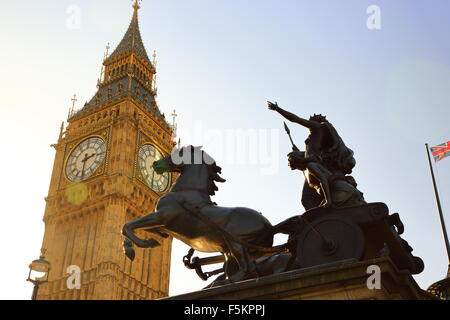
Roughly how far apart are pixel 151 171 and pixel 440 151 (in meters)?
33.5

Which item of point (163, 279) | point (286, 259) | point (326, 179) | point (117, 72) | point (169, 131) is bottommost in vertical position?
point (286, 259)

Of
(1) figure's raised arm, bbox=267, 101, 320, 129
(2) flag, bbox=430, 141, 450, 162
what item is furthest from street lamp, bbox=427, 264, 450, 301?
(1) figure's raised arm, bbox=267, 101, 320, 129

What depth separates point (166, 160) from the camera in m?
9.74

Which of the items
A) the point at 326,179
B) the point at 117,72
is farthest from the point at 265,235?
the point at 117,72

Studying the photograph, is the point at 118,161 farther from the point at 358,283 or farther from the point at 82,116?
the point at 358,283

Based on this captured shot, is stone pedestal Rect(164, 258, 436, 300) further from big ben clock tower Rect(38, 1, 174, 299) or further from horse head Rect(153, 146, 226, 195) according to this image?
big ben clock tower Rect(38, 1, 174, 299)

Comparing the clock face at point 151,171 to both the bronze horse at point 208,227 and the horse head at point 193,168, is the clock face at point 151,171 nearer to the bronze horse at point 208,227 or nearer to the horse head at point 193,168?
the horse head at point 193,168

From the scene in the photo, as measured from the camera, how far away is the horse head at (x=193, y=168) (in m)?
9.31

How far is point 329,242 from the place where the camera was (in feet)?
26.0

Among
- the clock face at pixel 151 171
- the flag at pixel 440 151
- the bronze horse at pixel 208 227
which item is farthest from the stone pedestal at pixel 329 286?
the clock face at pixel 151 171

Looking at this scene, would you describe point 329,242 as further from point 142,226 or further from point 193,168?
point 142,226

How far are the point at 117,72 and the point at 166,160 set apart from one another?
181 feet

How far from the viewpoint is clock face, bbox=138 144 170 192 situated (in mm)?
54469

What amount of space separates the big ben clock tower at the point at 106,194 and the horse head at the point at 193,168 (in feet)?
125
